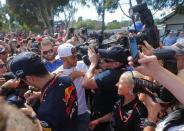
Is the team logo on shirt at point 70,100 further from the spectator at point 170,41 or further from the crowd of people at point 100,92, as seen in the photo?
the spectator at point 170,41

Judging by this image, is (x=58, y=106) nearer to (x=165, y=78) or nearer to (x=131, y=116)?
(x=131, y=116)

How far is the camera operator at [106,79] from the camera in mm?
4254

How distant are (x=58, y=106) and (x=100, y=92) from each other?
4.68 ft

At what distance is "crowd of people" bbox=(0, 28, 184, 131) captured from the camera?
226 cm

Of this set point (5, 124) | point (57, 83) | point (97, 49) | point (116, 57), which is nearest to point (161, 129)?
point (57, 83)

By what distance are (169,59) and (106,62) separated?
184 centimetres

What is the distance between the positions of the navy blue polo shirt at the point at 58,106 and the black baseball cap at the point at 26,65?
0.56 feet

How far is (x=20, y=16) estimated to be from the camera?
45.5 meters

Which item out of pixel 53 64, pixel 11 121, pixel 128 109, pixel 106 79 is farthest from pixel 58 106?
pixel 53 64

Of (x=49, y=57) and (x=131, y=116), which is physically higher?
(x=49, y=57)

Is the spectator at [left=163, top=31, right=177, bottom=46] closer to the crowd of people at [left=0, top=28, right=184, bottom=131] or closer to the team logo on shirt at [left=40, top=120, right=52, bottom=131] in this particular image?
the crowd of people at [left=0, top=28, right=184, bottom=131]

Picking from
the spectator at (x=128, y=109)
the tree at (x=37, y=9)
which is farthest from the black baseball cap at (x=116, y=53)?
A: the tree at (x=37, y=9)

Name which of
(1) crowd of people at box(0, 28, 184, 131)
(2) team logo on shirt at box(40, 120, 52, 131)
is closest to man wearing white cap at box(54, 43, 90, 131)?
(1) crowd of people at box(0, 28, 184, 131)

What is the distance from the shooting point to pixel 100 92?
4.48 meters
